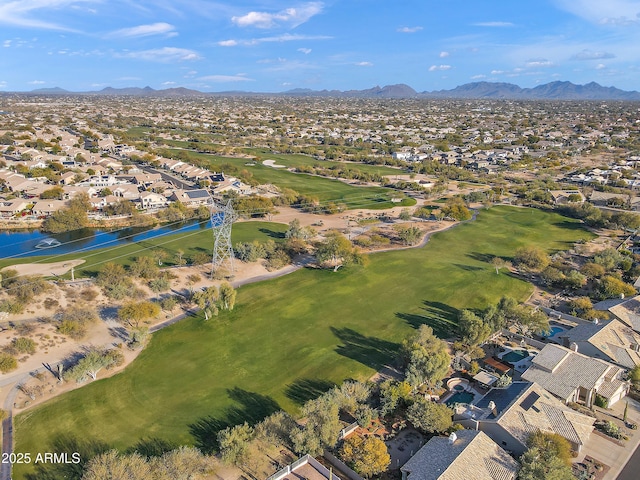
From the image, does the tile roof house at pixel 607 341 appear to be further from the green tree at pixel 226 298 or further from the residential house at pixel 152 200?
the residential house at pixel 152 200

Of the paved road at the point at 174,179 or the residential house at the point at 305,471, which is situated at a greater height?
the paved road at the point at 174,179

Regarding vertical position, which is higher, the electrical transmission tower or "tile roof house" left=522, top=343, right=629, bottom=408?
the electrical transmission tower

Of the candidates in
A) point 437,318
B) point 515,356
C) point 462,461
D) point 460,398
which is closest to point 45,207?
point 437,318

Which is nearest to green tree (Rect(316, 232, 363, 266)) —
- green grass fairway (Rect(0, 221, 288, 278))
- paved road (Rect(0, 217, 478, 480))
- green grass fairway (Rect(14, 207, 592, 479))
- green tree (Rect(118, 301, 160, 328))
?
green grass fairway (Rect(14, 207, 592, 479))

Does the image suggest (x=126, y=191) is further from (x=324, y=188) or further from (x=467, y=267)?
(x=467, y=267)

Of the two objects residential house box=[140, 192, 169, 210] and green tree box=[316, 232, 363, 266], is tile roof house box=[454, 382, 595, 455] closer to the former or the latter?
green tree box=[316, 232, 363, 266]

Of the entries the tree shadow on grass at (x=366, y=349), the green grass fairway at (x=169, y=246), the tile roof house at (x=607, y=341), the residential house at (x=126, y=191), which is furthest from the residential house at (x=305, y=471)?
the residential house at (x=126, y=191)

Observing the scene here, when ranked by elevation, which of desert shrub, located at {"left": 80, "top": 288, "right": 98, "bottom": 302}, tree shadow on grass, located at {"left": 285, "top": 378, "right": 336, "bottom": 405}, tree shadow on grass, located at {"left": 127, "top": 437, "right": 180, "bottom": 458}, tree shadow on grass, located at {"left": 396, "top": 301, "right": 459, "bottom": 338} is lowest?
tree shadow on grass, located at {"left": 127, "top": 437, "right": 180, "bottom": 458}
